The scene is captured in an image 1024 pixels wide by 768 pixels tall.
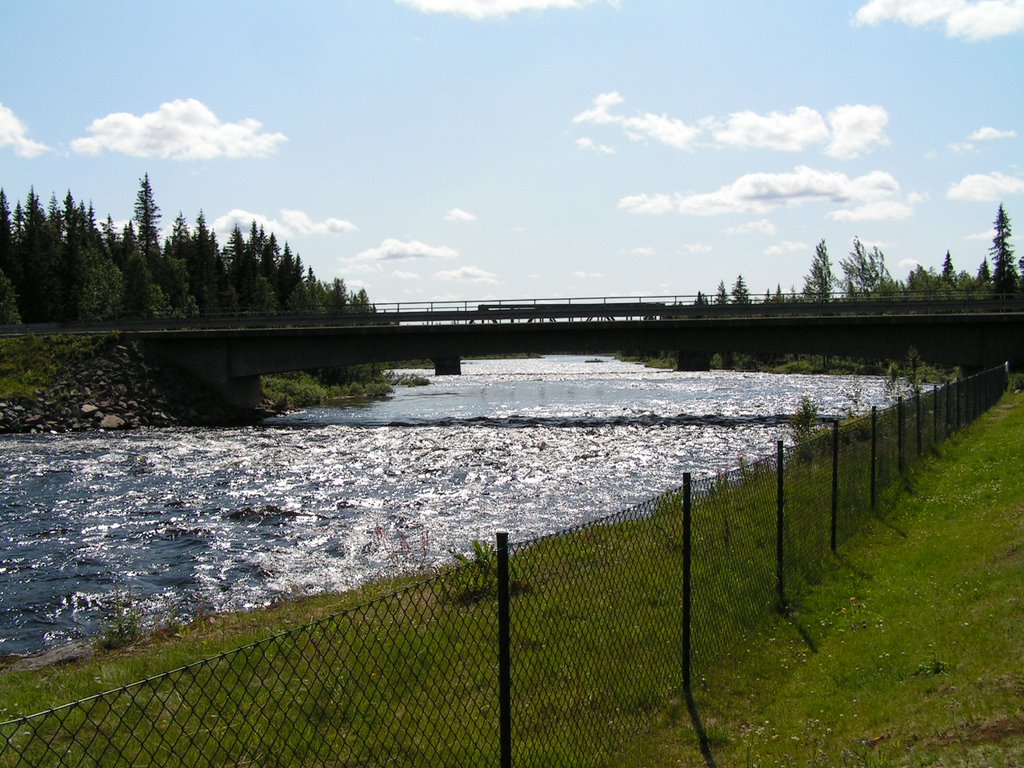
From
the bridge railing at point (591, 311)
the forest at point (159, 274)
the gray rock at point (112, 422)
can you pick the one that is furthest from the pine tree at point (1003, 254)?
the gray rock at point (112, 422)

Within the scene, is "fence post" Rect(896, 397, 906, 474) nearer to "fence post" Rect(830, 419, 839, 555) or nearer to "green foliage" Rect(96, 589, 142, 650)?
"fence post" Rect(830, 419, 839, 555)

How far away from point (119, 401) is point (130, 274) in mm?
60500

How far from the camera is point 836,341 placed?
5284cm

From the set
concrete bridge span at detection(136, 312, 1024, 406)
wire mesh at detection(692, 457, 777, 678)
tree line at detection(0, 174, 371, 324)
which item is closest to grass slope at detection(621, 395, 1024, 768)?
wire mesh at detection(692, 457, 777, 678)

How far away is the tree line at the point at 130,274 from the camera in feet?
329

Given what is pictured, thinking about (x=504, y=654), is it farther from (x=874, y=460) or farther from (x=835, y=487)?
(x=874, y=460)

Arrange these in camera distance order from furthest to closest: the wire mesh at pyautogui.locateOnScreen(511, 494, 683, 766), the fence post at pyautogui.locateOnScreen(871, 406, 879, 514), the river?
the river → the fence post at pyautogui.locateOnScreen(871, 406, 879, 514) → the wire mesh at pyautogui.locateOnScreen(511, 494, 683, 766)

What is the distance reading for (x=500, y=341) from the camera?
54438mm

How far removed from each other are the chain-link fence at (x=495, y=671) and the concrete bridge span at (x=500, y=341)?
39.7 metres

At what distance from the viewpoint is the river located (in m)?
16.5

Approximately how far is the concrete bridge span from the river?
4028 millimetres

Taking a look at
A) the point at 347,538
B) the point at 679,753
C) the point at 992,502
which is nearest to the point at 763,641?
the point at 679,753

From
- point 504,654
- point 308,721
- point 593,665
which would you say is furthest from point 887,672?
point 308,721

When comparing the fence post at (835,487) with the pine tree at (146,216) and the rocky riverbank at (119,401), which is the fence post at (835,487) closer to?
the rocky riverbank at (119,401)
